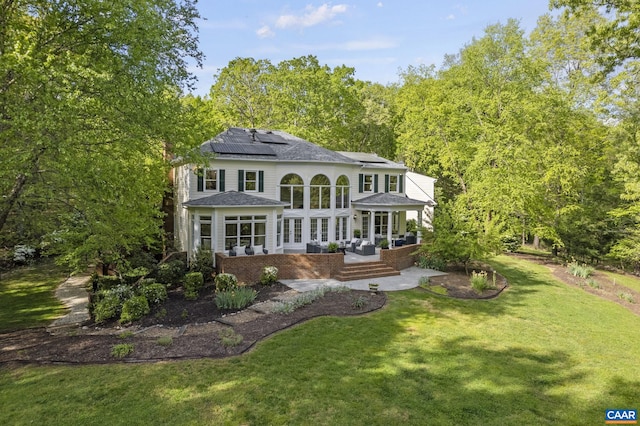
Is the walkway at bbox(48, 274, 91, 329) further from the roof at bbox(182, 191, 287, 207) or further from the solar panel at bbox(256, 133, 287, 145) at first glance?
the solar panel at bbox(256, 133, 287, 145)

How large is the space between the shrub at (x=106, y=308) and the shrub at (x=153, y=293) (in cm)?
108

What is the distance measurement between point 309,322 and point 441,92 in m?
29.2

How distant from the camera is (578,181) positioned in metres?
27.9

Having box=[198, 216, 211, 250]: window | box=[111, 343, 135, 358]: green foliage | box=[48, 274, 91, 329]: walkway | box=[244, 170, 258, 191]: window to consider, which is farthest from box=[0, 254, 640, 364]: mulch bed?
box=[244, 170, 258, 191]: window

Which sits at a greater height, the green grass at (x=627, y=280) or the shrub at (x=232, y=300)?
the shrub at (x=232, y=300)

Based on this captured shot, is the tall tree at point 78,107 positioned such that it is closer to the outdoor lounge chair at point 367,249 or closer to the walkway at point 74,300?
the walkway at point 74,300

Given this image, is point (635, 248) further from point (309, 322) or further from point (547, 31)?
point (309, 322)

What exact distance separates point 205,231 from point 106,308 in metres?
7.45

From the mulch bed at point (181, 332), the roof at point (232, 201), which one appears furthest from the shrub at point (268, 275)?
the roof at point (232, 201)

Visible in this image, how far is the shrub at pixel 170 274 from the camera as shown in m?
18.0

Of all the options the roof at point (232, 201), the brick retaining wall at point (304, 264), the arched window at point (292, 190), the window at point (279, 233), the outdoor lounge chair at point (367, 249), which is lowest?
the brick retaining wall at point (304, 264)

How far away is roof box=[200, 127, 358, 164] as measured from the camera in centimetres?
2194

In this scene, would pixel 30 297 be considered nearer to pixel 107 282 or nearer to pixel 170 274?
pixel 107 282

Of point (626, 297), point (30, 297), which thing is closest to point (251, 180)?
point (30, 297)
